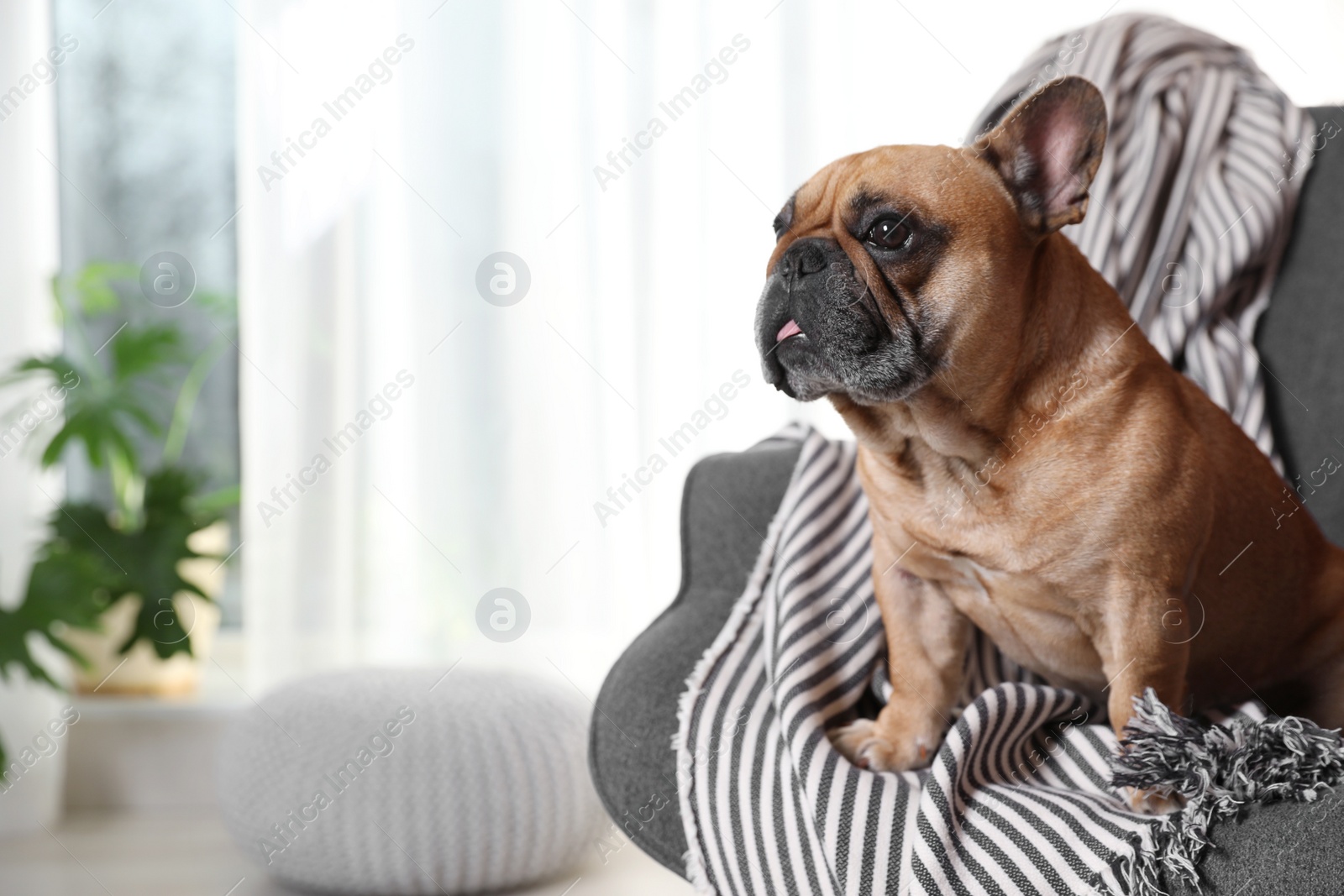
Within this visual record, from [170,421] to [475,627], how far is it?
3.77ft

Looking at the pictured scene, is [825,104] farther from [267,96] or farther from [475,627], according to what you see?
[475,627]

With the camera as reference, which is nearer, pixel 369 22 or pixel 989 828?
pixel 989 828

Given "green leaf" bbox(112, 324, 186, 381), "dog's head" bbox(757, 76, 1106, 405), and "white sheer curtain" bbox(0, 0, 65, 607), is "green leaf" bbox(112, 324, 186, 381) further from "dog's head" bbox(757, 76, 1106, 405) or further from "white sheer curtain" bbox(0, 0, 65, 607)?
"dog's head" bbox(757, 76, 1106, 405)

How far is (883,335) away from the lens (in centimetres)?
110

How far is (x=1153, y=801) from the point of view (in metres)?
1.03

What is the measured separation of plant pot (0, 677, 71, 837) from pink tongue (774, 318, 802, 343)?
2385mm

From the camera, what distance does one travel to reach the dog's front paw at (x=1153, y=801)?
1.01 meters

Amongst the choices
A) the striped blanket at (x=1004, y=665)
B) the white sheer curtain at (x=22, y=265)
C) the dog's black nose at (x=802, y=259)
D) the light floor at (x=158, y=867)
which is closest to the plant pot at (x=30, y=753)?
the light floor at (x=158, y=867)

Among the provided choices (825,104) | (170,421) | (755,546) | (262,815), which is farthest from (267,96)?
(755,546)

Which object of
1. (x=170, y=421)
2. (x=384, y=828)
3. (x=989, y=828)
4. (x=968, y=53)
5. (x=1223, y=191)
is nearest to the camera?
(x=989, y=828)

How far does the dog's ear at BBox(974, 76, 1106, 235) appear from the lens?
1114 mm

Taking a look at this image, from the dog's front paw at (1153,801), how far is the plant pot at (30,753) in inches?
104

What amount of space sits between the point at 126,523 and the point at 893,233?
2.51m

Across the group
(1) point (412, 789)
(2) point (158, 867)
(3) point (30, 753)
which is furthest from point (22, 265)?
(1) point (412, 789)
